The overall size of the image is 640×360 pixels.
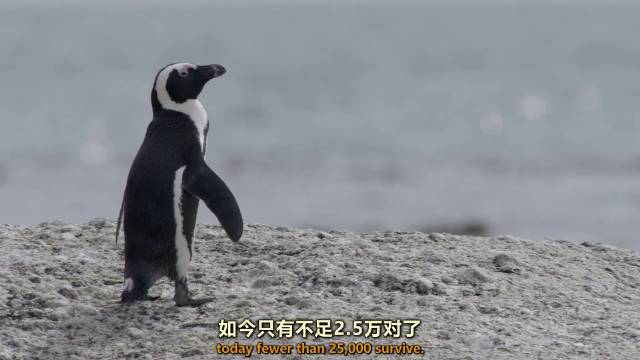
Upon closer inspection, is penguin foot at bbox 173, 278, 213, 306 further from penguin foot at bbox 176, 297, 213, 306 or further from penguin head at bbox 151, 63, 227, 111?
penguin head at bbox 151, 63, 227, 111

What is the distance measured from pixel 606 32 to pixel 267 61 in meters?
21.9

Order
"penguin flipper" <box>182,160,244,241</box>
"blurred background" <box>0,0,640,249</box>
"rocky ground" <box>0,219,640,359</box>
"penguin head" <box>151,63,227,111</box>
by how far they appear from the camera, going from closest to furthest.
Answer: "rocky ground" <box>0,219,640,359</box>, "penguin flipper" <box>182,160,244,241</box>, "penguin head" <box>151,63,227,111</box>, "blurred background" <box>0,0,640,249</box>

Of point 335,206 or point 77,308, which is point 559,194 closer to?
point 335,206

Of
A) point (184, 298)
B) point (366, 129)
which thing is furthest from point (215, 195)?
point (366, 129)

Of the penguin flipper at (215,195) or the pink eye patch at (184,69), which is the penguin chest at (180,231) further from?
the pink eye patch at (184,69)

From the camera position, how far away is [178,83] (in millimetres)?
4547

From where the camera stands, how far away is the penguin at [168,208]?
432 centimetres

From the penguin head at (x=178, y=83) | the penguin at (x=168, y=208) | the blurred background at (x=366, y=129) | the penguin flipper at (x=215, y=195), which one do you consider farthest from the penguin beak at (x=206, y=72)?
the blurred background at (x=366, y=129)

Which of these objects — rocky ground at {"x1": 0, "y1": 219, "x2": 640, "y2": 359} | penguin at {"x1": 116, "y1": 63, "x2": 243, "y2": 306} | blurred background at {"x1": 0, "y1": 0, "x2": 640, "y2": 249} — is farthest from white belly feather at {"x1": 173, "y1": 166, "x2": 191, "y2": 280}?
blurred background at {"x1": 0, "y1": 0, "x2": 640, "y2": 249}

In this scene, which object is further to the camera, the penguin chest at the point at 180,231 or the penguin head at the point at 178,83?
the penguin head at the point at 178,83

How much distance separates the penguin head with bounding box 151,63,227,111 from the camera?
455 cm

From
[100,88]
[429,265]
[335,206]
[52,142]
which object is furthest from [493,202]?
[100,88]

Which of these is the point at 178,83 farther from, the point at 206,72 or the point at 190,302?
the point at 190,302

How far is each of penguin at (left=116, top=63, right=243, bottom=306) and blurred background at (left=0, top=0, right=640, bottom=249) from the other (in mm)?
7844
